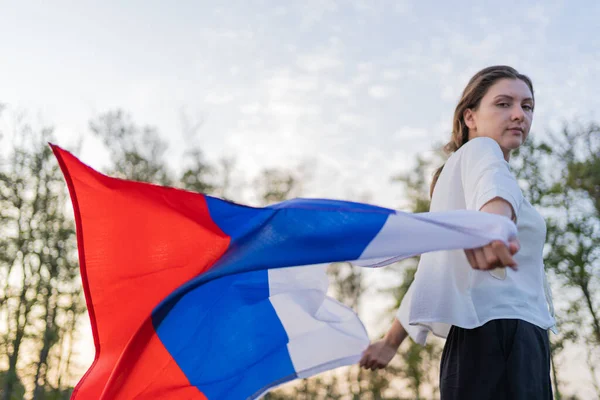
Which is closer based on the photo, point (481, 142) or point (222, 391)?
point (481, 142)

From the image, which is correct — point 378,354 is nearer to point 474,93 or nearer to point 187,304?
point 187,304

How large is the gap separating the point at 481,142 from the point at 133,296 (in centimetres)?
162

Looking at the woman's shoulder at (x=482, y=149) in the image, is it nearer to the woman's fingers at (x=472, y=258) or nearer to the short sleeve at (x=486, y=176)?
the short sleeve at (x=486, y=176)

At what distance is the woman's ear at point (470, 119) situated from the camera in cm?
284

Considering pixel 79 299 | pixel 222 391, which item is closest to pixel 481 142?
pixel 222 391

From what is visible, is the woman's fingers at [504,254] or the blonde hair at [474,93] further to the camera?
the blonde hair at [474,93]

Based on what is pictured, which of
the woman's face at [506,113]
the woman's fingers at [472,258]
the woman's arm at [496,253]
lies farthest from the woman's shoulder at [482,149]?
the woman's fingers at [472,258]

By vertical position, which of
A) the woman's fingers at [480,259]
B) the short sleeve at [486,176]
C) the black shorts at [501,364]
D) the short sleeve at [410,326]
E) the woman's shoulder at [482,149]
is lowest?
the black shorts at [501,364]

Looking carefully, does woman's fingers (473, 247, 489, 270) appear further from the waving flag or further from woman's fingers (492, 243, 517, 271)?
the waving flag

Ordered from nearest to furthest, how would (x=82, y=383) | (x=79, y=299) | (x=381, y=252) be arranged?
(x=381, y=252) < (x=82, y=383) < (x=79, y=299)

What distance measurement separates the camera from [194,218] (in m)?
2.67

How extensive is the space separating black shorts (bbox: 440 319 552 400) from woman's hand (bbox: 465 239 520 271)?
0.38 meters

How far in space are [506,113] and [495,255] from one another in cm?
89

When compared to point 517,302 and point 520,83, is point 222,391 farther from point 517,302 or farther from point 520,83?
point 520,83
